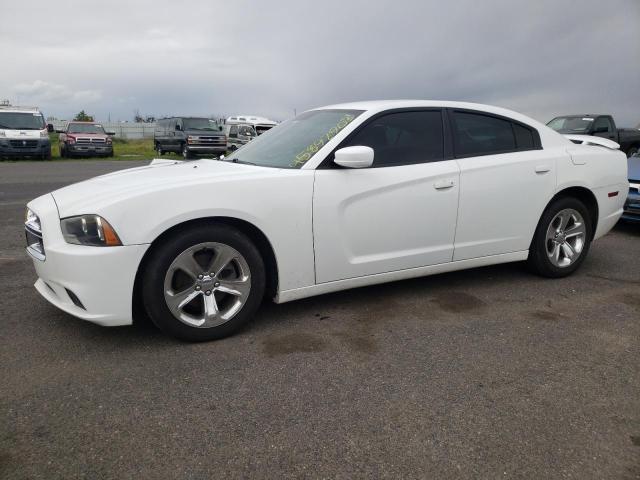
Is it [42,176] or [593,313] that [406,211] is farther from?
[42,176]

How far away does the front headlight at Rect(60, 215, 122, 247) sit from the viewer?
2.88 m

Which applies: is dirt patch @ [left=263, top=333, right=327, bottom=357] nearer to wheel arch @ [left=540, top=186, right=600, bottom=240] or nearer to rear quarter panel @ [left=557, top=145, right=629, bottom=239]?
wheel arch @ [left=540, top=186, right=600, bottom=240]

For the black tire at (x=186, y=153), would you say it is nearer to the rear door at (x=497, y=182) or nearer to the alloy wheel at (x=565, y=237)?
the rear door at (x=497, y=182)

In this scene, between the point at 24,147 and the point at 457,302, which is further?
the point at 24,147

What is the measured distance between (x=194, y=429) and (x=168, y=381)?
50 centimetres

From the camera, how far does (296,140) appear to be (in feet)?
12.7

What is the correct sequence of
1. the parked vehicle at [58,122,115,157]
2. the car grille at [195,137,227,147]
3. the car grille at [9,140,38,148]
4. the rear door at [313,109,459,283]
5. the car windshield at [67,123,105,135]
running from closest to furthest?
the rear door at [313,109,459,283] → the car grille at [9,140,38,148] → the parked vehicle at [58,122,115,157] → the car grille at [195,137,227,147] → the car windshield at [67,123,105,135]

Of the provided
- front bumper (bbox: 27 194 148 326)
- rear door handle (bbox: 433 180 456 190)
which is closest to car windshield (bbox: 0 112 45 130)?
front bumper (bbox: 27 194 148 326)

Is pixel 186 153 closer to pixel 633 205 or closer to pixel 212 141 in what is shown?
pixel 212 141

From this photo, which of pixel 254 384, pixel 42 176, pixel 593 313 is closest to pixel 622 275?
pixel 593 313

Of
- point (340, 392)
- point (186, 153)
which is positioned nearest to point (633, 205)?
point (340, 392)

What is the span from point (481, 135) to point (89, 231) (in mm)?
3022

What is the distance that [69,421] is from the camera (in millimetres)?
2352

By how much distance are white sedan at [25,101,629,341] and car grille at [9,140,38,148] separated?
1784 cm
